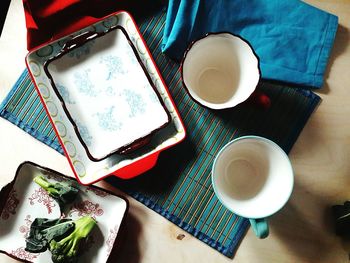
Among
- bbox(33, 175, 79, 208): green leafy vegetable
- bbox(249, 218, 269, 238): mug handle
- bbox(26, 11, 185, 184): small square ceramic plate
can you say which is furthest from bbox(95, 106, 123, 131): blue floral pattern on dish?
bbox(249, 218, 269, 238): mug handle

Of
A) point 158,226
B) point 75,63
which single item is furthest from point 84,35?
point 158,226

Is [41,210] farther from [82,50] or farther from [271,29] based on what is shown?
[271,29]

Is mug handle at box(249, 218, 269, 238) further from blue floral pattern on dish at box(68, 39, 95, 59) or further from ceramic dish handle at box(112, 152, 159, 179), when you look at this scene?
blue floral pattern on dish at box(68, 39, 95, 59)

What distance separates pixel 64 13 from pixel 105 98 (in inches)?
5.9

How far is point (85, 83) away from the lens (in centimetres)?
74

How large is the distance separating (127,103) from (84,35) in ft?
0.42

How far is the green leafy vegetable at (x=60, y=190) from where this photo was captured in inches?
27.2

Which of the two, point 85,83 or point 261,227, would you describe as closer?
point 261,227

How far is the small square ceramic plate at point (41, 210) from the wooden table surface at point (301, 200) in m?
0.03

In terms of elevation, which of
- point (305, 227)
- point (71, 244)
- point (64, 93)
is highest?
point (64, 93)

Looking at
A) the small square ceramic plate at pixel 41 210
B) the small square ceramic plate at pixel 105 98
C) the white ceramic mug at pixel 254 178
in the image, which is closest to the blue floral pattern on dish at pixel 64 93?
the small square ceramic plate at pixel 105 98

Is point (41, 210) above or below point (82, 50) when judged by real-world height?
below

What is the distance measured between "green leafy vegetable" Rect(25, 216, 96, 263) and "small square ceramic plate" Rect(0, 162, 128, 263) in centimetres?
2

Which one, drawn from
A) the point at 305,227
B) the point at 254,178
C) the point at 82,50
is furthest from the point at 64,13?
the point at 305,227
